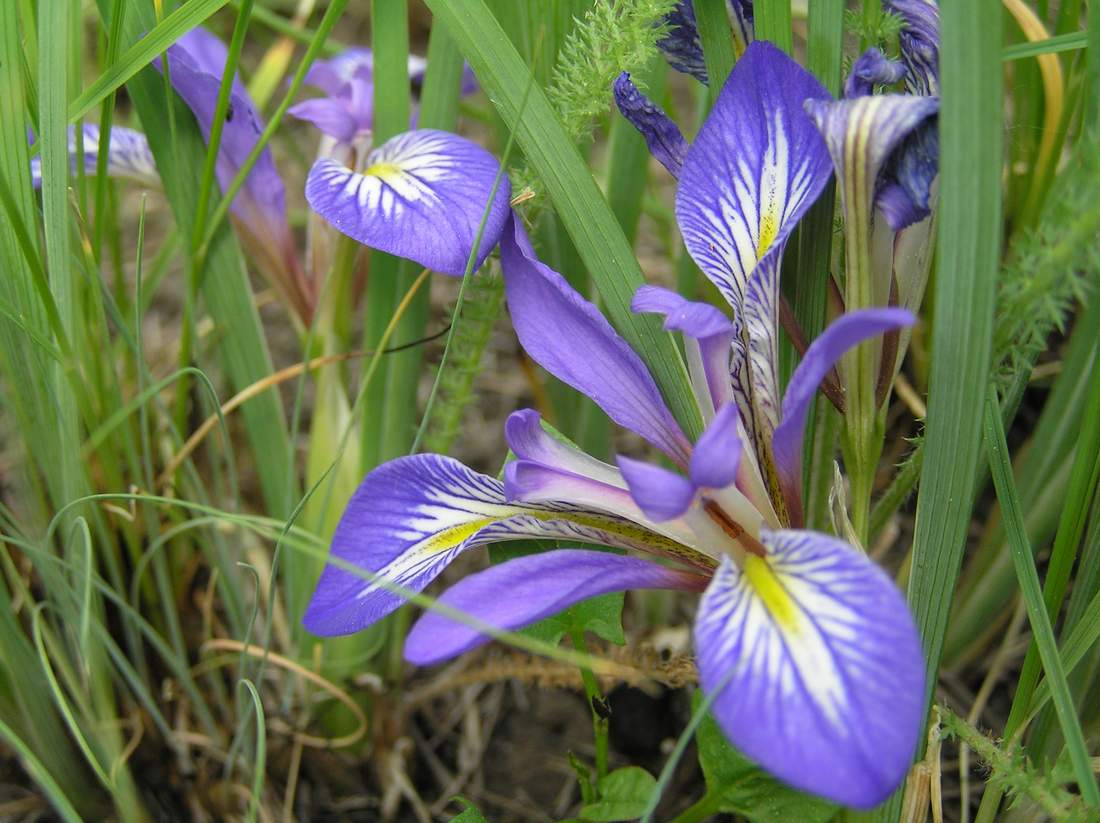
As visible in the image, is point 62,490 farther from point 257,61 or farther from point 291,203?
point 257,61

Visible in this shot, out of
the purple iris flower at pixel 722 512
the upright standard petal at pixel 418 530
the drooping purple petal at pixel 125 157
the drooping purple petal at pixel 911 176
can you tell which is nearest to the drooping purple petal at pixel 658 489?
the purple iris flower at pixel 722 512

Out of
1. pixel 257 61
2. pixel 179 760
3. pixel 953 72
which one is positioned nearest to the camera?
pixel 953 72

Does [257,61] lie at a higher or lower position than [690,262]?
higher

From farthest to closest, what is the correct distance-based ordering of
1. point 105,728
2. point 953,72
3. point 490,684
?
1. point 490,684
2. point 105,728
3. point 953,72

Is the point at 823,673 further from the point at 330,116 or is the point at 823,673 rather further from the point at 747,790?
the point at 330,116

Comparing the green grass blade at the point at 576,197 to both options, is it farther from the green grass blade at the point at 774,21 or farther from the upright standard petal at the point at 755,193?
the green grass blade at the point at 774,21

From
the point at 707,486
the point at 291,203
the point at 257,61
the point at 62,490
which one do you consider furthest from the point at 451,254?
the point at 257,61

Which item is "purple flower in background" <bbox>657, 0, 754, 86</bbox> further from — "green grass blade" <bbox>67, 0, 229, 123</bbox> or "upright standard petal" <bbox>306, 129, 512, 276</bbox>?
"green grass blade" <bbox>67, 0, 229, 123</bbox>
